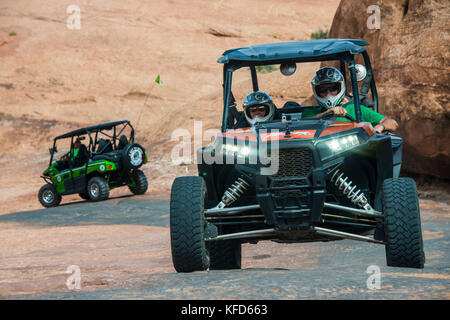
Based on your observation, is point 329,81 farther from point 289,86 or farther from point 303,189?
point 289,86

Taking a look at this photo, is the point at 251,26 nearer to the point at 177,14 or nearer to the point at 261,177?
the point at 177,14

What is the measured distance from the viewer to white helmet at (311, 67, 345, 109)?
19.9 feet

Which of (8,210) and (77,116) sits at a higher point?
(77,116)

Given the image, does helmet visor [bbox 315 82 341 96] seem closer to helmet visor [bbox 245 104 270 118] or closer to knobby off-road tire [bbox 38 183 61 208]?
helmet visor [bbox 245 104 270 118]

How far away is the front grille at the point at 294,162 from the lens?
504cm

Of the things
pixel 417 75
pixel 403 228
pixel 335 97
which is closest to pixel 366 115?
pixel 335 97

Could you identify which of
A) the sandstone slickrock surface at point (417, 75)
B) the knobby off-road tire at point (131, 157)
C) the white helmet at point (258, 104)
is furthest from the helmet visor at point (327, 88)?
the knobby off-road tire at point (131, 157)

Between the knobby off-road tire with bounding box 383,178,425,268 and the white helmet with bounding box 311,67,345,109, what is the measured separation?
1.30 meters

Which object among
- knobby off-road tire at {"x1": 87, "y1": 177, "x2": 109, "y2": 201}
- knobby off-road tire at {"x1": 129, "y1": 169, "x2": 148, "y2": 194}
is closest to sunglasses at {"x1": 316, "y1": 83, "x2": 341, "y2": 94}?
knobby off-road tire at {"x1": 87, "y1": 177, "x2": 109, "y2": 201}

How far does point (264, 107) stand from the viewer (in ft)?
20.4

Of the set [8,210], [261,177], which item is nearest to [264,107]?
[261,177]

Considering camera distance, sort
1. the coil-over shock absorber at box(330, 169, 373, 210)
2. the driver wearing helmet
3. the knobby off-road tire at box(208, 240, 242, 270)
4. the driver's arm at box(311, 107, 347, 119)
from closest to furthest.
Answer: the coil-over shock absorber at box(330, 169, 373, 210)
the driver's arm at box(311, 107, 347, 119)
the driver wearing helmet
the knobby off-road tire at box(208, 240, 242, 270)

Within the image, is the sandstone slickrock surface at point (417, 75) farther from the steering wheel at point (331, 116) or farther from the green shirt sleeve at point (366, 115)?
the steering wheel at point (331, 116)
